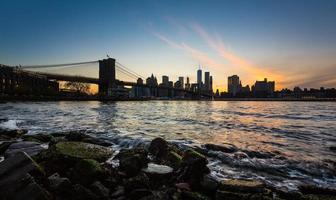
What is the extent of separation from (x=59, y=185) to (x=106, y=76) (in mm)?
126042

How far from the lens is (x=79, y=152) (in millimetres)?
8250

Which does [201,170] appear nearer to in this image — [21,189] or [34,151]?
[21,189]

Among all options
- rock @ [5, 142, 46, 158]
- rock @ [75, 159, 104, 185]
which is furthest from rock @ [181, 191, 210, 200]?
rock @ [5, 142, 46, 158]

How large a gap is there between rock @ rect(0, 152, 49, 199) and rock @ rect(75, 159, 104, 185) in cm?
103

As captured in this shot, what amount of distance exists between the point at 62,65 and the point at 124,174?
523ft

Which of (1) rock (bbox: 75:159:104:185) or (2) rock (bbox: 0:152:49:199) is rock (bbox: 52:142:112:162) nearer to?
(1) rock (bbox: 75:159:104:185)

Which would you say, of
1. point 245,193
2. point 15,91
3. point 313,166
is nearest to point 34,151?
point 245,193

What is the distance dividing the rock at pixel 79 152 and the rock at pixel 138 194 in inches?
109

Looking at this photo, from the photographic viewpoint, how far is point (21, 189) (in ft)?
16.1

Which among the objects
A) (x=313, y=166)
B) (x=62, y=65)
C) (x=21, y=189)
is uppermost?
(x=62, y=65)

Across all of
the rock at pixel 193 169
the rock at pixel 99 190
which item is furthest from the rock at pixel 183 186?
the rock at pixel 99 190

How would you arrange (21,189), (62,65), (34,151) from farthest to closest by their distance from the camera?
1. (62,65)
2. (34,151)
3. (21,189)

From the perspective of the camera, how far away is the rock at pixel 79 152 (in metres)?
7.75

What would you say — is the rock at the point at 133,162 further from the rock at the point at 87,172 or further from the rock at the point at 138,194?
the rock at the point at 138,194
